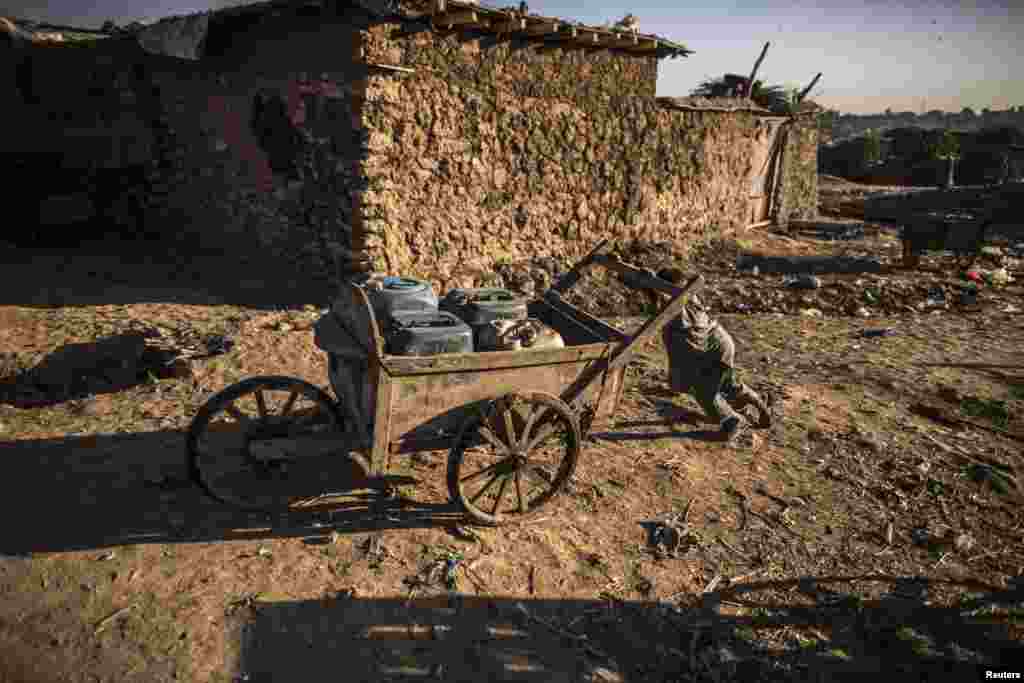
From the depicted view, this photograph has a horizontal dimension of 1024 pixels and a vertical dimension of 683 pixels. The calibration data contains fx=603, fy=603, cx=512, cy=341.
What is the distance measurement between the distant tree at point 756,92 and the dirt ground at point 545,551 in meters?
10.2

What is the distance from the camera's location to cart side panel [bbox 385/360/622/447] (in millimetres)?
2902

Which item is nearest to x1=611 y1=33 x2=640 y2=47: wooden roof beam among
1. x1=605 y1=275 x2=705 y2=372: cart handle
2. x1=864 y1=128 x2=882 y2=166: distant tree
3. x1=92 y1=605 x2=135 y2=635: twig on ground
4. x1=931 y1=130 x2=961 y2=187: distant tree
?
x1=605 y1=275 x2=705 y2=372: cart handle

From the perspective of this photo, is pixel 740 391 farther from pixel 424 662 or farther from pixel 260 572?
pixel 260 572

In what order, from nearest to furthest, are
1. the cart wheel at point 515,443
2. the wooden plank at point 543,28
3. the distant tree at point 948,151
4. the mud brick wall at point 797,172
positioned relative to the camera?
1. the cart wheel at point 515,443
2. the wooden plank at point 543,28
3. the mud brick wall at point 797,172
4. the distant tree at point 948,151

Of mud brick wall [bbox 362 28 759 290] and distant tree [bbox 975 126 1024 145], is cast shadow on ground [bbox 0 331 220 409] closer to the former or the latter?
mud brick wall [bbox 362 28 759 290]

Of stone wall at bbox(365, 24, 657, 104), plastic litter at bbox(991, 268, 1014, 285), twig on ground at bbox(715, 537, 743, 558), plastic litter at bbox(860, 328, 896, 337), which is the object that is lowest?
twig on ground at bbox(715, 537, 743, 558)

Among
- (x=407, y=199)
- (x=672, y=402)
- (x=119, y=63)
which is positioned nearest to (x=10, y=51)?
(x=119, y=63)

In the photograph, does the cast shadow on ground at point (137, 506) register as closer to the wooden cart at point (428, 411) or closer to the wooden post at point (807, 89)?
the wooden cart at point (428, 411)

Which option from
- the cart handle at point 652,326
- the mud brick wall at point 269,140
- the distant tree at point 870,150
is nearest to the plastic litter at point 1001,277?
the cart handle at point 652,326

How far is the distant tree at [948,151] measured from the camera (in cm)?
2055

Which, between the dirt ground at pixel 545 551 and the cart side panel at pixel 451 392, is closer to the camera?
the dirt ground at pixel 545 551

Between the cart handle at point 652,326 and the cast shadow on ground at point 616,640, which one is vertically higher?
the cart handle at point 652,326

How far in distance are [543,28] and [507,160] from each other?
148 cm

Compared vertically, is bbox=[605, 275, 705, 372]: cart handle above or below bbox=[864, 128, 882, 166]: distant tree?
below
